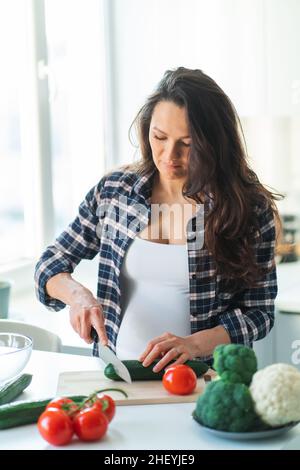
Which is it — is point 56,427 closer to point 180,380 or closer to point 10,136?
point 180,380

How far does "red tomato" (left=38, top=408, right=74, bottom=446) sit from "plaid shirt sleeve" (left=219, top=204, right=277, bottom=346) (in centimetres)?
67

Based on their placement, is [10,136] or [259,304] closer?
[259,304]

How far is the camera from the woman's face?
1.87m

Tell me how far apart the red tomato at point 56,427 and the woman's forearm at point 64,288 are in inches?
21.8

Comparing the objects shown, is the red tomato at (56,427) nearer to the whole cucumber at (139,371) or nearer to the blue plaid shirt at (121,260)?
the whole cucumber at (139,371)

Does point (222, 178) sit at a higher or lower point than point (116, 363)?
higher

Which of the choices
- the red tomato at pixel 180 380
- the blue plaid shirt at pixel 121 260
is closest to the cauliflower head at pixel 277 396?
the red tomato at pixel 180 380

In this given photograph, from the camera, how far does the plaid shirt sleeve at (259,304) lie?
1920 mm

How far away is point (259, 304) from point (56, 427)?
801 millimetres

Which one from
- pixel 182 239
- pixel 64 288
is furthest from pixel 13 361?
pixel 182 239

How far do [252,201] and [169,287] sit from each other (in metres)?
0.30

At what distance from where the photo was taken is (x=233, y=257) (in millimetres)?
1969

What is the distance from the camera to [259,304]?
77.8 inches
